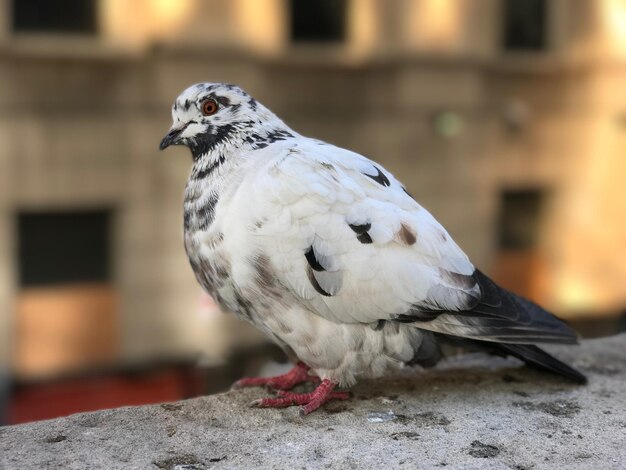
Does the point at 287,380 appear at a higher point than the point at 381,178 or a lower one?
lower

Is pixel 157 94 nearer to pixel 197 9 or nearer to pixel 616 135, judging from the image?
pixel 197 9

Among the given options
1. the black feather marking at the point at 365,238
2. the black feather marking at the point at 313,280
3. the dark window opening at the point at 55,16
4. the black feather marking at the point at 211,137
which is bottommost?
→ the black feather marking at the point at 313,280

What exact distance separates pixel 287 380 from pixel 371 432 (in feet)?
1.81

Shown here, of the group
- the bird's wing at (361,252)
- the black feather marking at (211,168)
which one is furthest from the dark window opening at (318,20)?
the bird's wing at (361,252)

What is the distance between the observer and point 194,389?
6918 millimetres

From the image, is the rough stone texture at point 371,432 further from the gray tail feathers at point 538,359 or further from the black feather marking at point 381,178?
the black feather marking at point 381,178

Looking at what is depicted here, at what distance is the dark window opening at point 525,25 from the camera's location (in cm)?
994

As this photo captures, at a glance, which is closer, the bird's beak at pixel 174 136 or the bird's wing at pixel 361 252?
the bird's wing at pixel 361 252

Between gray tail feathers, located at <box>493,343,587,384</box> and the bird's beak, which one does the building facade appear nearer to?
the bird's beak

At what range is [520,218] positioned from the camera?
1025 cm

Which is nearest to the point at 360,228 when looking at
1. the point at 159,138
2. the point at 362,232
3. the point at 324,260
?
the point at 362,232

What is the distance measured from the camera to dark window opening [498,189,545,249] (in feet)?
33.2

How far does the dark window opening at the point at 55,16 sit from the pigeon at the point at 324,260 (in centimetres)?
526

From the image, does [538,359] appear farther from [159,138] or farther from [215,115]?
[159,138]
